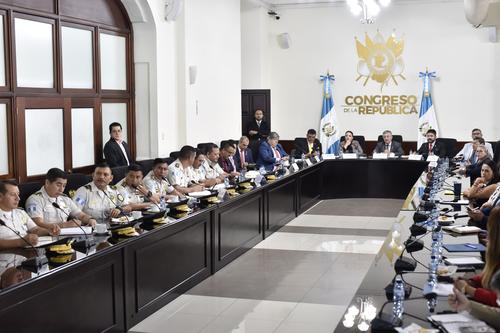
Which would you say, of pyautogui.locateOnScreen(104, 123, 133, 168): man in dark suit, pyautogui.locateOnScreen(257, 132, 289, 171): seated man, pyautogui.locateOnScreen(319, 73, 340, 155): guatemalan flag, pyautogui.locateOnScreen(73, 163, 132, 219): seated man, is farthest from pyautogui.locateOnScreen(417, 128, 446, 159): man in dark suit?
pyautogui.locateOnScreen(73, 163, 132, 219): seated man

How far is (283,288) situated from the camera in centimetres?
584

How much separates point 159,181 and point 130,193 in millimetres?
590

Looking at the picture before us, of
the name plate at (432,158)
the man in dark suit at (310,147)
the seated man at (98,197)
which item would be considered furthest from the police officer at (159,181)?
the name plate at (432,158)

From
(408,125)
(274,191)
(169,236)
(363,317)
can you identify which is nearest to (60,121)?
(274,191)

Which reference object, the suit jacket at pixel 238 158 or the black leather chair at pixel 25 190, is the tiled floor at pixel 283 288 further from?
the suit jacket at pixel 238 158

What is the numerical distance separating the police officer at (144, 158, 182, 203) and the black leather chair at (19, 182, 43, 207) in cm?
127

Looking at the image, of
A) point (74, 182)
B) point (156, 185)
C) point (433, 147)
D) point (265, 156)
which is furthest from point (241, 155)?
point (74, 182)

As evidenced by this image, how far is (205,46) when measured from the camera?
440 inches

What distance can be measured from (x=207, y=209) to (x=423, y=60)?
8994mm

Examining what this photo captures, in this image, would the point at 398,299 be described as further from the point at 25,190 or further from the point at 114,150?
the point at 114,150

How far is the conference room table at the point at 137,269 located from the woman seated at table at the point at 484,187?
7.23 ft

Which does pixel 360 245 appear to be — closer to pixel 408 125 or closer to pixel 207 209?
pixel 207 209

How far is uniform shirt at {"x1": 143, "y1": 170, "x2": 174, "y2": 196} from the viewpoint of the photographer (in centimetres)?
670

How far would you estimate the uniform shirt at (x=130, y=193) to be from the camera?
6148 mm
